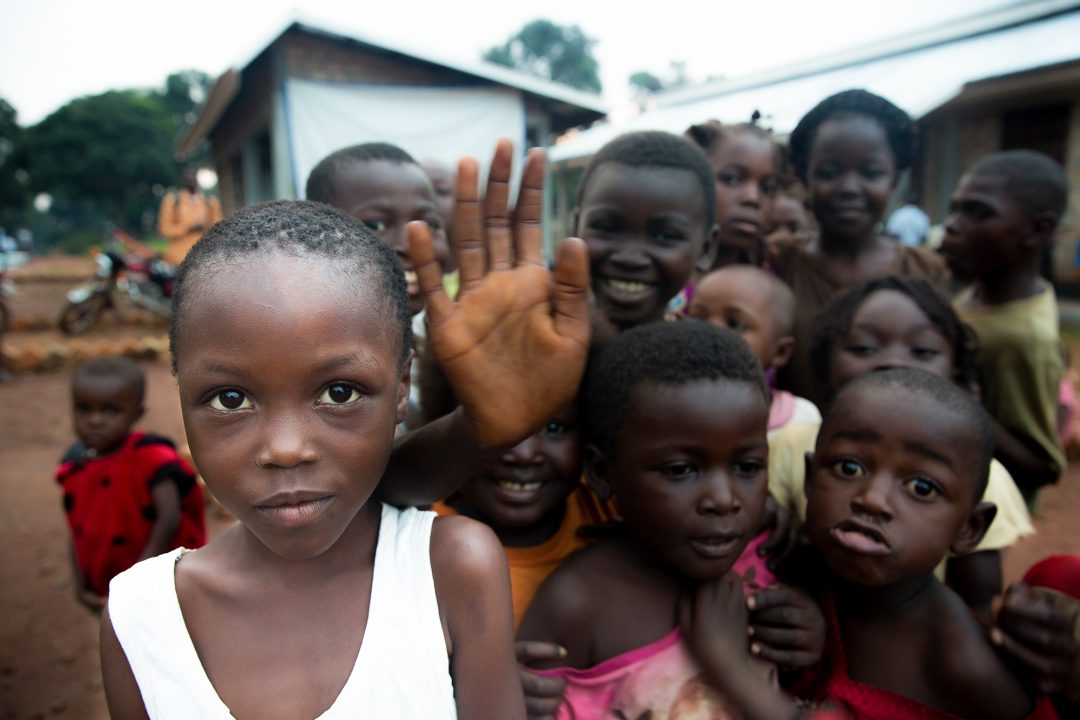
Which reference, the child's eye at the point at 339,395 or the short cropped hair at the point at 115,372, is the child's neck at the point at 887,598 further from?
the short cropped hair at the point at 115,372

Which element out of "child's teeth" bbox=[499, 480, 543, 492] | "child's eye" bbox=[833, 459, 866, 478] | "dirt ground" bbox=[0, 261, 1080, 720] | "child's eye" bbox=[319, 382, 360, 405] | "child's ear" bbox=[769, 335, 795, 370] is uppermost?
"child's eye" bbox=[319, 382, 360, 405]

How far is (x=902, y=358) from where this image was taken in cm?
192

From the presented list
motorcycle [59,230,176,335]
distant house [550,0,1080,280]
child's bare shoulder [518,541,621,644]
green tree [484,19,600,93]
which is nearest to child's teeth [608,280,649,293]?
child's bare shoulder [518,541,621,644]

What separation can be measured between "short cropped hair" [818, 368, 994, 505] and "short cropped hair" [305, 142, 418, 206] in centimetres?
151

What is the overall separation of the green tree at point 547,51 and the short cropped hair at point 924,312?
4585cm

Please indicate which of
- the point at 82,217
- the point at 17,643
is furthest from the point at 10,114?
the point at 17,643

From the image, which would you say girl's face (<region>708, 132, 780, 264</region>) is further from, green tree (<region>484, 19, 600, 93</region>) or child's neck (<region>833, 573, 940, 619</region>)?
green tree (<region>484, 19, 600, 93</region>)

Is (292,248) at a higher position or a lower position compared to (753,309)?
higher

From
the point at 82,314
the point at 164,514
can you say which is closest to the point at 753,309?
the point at 164,514

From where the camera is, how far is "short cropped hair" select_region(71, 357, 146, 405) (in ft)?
8.91

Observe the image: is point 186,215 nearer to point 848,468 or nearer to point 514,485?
point 514,485

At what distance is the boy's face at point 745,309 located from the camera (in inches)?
87.7

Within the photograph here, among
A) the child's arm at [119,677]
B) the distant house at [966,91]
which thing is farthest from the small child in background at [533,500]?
the distant house at [966,91]

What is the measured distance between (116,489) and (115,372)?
1.51 feet
